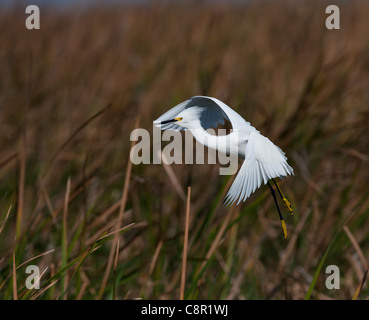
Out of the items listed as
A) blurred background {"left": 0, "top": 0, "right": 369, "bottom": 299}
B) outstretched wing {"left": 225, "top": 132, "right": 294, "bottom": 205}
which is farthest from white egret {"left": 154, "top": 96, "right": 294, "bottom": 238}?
blurred background {"left": 0, "top": 0, "right": 369, "bottom": 299}

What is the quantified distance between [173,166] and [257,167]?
5.90 feet

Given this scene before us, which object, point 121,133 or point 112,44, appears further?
point 112,44

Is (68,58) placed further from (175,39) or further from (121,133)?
(121,133)

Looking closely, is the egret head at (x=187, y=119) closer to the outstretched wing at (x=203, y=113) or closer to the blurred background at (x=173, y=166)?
the outstretched wing at (x=203, y=113)

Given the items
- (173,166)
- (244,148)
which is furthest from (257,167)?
(173,166)

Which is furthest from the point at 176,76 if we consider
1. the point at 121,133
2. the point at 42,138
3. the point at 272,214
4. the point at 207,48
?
the point at 272,214

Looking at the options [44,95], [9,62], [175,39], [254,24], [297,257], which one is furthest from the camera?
[254,24]

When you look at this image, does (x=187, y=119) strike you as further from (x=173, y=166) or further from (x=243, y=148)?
(x=173, y=166)

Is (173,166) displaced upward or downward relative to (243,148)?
downward

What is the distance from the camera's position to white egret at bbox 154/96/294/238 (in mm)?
665

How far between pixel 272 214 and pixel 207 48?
1717mm

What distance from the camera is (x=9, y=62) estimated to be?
141 inches

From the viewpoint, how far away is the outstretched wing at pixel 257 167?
0.65 metres

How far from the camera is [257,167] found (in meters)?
0.71
